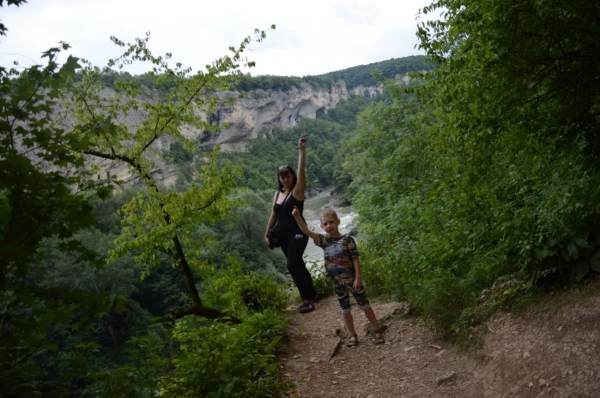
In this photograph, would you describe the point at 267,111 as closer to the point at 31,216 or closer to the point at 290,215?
the point at 290,215

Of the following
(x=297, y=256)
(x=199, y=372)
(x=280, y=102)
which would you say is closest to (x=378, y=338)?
(x=297, y=256)

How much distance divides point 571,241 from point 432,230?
2641 mm

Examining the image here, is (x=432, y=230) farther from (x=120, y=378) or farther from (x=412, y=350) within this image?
(x=120, y=378)

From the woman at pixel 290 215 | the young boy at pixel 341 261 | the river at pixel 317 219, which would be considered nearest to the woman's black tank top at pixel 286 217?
the woman at pixel 290 215

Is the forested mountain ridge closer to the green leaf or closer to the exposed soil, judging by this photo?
the exposed soil

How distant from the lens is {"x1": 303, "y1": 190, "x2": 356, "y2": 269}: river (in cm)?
1736

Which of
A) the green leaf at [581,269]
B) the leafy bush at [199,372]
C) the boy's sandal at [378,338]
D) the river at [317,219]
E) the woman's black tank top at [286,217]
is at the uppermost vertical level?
the woman's black tank top at [286,217]

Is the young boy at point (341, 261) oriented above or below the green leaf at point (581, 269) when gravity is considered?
above

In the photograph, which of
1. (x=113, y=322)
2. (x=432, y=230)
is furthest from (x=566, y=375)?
(x=113, y=322)

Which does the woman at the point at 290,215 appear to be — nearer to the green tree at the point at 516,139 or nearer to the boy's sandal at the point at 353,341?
the boy's sandal at the point at 353,341

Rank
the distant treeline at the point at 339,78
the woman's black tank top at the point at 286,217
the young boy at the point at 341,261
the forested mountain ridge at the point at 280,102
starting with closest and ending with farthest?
the young boy at the point at 341,261
the woman's black tank top at the point at 286,217
the distant treeline at the point at 339,78
the forested mountain ridge at the point at 280,102

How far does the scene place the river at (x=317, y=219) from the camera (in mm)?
17358

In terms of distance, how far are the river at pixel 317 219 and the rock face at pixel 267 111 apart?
79.9ft

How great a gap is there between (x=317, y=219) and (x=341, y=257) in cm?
3420
